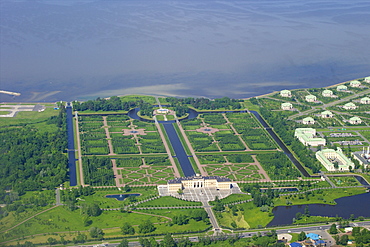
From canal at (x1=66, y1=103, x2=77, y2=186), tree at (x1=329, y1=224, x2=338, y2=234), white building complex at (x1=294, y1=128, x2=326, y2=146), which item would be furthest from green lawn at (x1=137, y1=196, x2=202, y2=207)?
white building complex at (x1=294, y1=128, x2=326, y2=146)

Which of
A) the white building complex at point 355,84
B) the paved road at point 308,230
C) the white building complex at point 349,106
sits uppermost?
the white building complex at point 355,84

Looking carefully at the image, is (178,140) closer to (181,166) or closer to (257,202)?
(181,166)

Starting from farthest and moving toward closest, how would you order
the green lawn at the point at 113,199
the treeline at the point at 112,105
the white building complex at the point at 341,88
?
the white building complex at the point at 341,88 → the treeline at the point at 112,105 → the green lawn at the point at 113,199

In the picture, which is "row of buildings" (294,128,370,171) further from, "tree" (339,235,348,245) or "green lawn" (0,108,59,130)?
"green lawn" (0,108,59,130)

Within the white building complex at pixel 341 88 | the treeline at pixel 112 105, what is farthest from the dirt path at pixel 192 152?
the white building complex at pixel 341 88

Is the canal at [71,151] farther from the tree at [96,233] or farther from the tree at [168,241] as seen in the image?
the tree at [168,241]

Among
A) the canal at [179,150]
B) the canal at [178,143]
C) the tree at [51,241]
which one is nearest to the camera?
the tree at [51,241]

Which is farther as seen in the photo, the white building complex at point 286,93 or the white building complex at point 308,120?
the white building complex at point 286,93

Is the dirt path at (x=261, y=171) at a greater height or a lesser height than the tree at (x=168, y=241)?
greater
